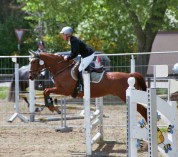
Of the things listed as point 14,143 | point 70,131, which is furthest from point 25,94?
point 14,143

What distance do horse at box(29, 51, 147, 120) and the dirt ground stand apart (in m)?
0.99

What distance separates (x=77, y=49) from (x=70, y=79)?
29.5 inches

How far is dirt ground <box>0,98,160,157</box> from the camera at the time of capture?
10891 millimetres

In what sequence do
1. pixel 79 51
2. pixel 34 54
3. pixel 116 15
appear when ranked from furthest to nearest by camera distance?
pixel 116 15 < pixel 34 54 < pixel 79 51

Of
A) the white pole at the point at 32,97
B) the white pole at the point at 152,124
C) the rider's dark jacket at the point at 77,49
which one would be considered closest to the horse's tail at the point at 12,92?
the white pole at the point at 32,97

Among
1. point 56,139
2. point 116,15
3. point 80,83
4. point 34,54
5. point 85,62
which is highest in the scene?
point 116,15

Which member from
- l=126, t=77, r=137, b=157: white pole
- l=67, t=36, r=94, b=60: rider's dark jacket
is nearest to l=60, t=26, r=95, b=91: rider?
l=67, t=36, r=94, b=60: rider's dark jacket

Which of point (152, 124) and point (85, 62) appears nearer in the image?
point (152, 124)

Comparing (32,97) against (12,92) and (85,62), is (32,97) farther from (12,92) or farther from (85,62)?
(85,62)

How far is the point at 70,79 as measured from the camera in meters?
12.5

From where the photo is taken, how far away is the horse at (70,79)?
39.3 feet

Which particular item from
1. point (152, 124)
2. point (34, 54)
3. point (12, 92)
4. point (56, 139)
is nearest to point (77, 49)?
point (34, 54)

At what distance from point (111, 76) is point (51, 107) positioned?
156cm

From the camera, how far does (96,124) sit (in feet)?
39.5
